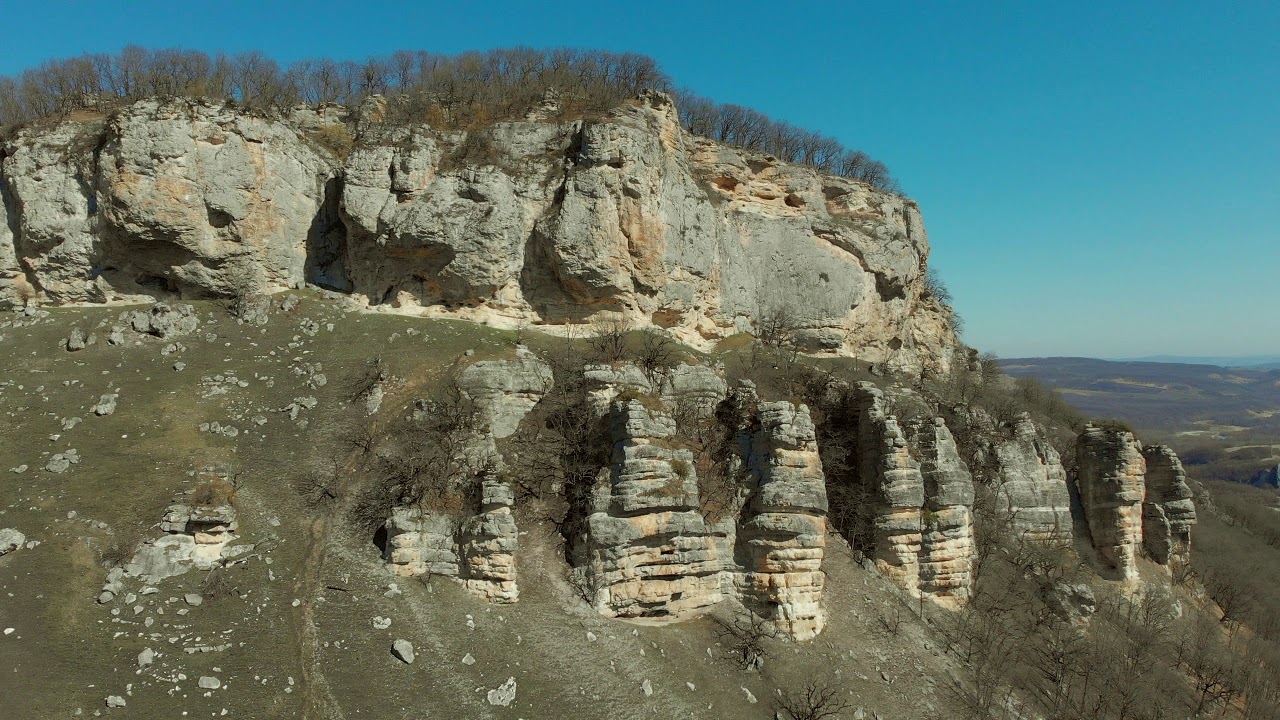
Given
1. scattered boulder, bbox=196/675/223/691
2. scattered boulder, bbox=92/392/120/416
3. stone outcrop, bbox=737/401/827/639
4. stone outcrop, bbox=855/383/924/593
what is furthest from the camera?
stone outcrop, bbox=855/383/924/593

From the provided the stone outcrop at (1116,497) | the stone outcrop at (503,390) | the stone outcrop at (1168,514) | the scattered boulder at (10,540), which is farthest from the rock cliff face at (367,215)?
the stone outcrop at (1168,514)

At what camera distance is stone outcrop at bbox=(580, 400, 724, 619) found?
57.3ft

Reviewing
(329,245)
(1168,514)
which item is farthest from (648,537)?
(1168,514)

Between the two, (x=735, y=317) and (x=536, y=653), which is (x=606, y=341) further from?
(x=536, y=653)

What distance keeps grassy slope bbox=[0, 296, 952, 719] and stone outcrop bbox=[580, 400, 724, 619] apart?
2.31ft

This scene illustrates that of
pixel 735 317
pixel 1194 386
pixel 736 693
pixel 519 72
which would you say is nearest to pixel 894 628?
pixel 736 693

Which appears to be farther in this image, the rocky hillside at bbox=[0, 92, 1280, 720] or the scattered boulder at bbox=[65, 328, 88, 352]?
the scattered boulder at bbox=[65, 328, 88, 352]

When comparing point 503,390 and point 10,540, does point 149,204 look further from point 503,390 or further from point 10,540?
point 503,390

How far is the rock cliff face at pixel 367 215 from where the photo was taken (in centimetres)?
2619

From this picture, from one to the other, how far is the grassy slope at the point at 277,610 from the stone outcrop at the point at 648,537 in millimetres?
703

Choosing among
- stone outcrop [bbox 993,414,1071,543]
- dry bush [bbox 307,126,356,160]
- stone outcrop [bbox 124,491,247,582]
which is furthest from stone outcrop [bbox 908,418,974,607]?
dry bush [bbox 307,126,356,160]

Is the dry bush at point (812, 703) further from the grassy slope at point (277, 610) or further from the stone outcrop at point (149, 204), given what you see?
the stone outcrop at point (149, 204)

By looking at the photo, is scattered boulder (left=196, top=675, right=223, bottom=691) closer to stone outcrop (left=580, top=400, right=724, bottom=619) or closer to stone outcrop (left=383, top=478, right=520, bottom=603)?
stone outcrop (left=383, top=478, right=520, bottom=603)

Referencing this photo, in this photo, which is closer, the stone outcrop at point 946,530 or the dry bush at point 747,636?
the dry bush at point 747,636
